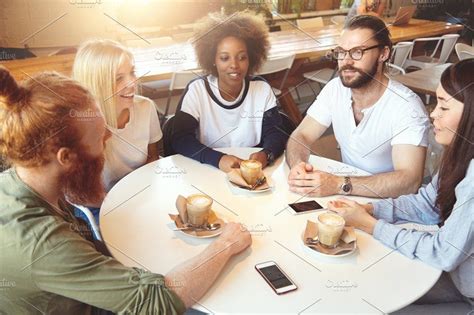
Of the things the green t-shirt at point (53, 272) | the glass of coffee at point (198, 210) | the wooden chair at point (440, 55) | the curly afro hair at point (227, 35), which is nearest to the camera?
the green t-shirt at point (53, 272)

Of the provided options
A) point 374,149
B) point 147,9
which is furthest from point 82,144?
point 147,9

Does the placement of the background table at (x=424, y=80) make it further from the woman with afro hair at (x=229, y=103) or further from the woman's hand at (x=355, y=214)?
the woman's hand at (x=355, y=214)

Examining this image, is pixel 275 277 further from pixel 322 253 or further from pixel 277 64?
pixel 277 64

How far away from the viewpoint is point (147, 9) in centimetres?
462

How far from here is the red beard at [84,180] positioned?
39.3 inches

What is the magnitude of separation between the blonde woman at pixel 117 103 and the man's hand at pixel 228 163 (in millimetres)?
422

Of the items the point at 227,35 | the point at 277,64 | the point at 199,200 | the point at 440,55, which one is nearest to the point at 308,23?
the point at 440,55

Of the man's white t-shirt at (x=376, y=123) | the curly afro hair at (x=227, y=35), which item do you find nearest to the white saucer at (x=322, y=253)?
the man's white t-shirt at (x=376, y=123)

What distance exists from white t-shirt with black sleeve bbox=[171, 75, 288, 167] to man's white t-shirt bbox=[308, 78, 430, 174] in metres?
0.23

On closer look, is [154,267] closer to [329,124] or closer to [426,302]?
[426,302]

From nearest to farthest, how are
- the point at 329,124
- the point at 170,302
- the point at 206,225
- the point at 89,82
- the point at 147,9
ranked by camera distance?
the point at 170,302
the point at 206,225
the point at 89,82
the point at 329,124
the point at 147,9

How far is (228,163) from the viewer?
160 cm

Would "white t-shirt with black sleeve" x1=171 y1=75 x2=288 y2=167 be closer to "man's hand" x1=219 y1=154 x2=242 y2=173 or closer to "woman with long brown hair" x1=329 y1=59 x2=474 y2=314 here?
"man's hand" x1=219 y1=154 x2=242 y2=173

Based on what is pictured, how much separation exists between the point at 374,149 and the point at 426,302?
71cm
